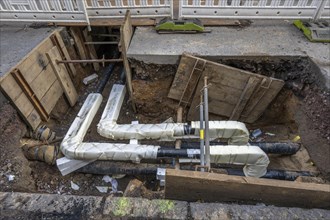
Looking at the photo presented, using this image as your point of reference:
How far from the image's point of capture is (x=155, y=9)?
4.44 metres

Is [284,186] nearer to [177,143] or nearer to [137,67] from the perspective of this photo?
[177,143]

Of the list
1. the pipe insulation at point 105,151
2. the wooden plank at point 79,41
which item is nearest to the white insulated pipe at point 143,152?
the pipe insulation at point 105,151

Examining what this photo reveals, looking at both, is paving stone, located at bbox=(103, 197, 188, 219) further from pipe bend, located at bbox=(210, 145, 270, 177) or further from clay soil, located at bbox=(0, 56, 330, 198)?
clay soil, located at bbox=(0, 56, 330, 198)

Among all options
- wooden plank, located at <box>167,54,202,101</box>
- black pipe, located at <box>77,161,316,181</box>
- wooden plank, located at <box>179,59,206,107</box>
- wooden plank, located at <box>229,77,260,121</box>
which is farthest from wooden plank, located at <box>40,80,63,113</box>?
wooden plank, located at <box>229,77,260,121</box>

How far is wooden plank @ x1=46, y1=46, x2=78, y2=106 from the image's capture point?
4.12 metres

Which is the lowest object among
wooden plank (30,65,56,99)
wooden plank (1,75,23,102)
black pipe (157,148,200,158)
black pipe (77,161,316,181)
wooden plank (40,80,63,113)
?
black pipe (77,161,316,181)

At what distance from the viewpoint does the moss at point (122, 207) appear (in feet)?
5.91

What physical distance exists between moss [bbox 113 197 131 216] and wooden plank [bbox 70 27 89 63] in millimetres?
4039

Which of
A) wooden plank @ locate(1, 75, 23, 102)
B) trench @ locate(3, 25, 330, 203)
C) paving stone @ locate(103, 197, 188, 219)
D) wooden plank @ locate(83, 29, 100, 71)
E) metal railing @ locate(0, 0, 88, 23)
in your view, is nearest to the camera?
paving stone @ locate(103, 197, 188, 219)

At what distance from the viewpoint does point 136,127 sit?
3803 mm

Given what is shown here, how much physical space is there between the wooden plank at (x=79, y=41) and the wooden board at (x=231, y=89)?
2.41m

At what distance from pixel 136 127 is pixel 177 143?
0.75 m

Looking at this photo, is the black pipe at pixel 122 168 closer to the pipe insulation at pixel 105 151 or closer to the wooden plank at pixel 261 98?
the pipe insulation at pixel 105 151

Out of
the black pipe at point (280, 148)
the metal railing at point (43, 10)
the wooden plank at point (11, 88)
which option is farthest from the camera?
the metal railing at point (43, 10)
